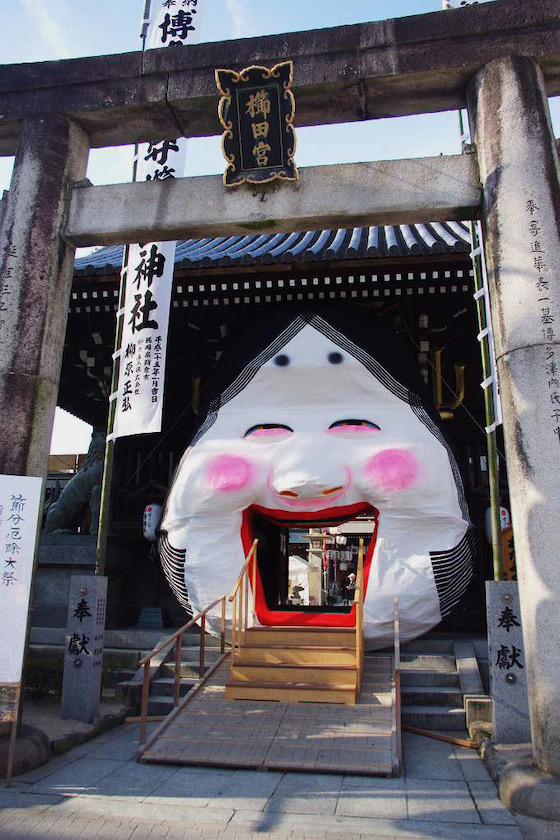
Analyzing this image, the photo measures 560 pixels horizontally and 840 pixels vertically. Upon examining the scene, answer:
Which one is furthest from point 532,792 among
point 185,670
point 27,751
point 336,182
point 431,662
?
point 336,182

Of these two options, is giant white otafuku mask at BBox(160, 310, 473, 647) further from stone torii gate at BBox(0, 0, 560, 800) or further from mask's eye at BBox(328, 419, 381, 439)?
stone torii gate at BBox(0, 0, 560, 800)

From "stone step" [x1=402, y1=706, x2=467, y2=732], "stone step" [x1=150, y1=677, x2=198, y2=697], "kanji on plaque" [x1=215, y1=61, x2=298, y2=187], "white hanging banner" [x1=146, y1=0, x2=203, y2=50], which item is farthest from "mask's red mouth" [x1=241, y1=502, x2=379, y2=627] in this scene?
"white hanging banner" [x1=146, y1=0, x2=203, y2=50]

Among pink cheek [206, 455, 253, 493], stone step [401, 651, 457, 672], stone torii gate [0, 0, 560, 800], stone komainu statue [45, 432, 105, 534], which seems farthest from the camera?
stone komainu statue [45, 432, 105, 534]

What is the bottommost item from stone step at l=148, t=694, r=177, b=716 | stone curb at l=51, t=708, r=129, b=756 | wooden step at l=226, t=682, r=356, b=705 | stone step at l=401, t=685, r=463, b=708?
stone curb at l=51, t=708, r=129, b=756

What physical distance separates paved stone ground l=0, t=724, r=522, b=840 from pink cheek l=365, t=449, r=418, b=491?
2545mm

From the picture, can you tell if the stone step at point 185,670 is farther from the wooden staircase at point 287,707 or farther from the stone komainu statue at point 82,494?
the stone komainu statue at point 82,494

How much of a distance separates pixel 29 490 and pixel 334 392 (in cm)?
366

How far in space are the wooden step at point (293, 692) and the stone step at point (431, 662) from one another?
4.18 feet

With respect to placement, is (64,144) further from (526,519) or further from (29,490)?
(526,519)

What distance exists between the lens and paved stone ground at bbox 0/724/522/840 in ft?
10.8

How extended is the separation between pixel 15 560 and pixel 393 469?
3677mm

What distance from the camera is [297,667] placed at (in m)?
5.59

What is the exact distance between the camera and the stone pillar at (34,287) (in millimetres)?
4766

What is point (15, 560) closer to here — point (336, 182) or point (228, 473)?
point (228, 473)
